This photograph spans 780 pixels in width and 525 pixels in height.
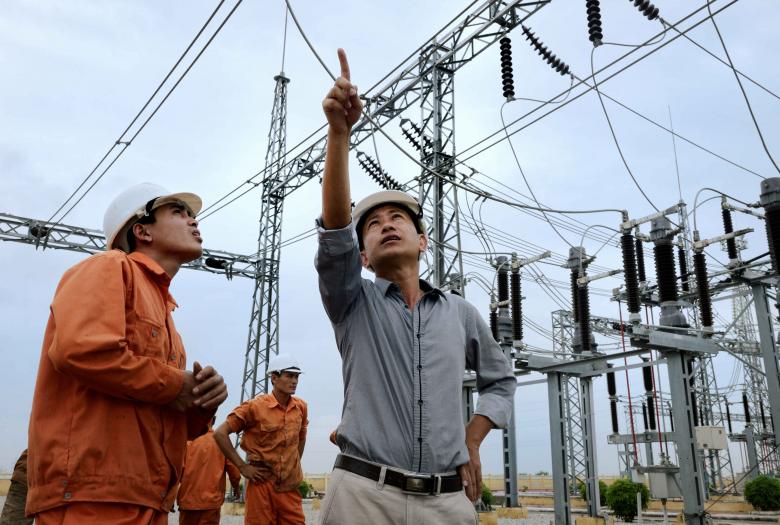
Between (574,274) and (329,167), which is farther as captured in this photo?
(574,274)

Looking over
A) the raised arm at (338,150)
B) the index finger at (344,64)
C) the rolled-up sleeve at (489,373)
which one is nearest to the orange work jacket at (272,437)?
the rolled-up sleeve at (489,373)

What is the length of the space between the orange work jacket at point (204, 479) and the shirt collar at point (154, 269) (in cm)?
358

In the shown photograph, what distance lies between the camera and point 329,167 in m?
1.63

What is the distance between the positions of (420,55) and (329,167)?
330 inches

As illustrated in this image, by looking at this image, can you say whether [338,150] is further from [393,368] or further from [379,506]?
[379,506]

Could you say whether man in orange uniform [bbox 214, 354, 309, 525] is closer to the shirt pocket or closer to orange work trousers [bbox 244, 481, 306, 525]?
orange work trousers [bbox 244, 481, 306, 525]

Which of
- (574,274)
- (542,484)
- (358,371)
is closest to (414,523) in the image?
(358,371)

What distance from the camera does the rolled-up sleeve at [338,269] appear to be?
1.67 m

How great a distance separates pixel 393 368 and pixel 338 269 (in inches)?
12.4

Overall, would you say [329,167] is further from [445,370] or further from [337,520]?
[337,520]

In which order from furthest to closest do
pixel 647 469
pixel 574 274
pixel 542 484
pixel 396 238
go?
1. pixel 542 484
2. pixel 574 274
3. pixel 647 469
4. pixel 396 238

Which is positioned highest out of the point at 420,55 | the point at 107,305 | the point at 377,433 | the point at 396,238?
the point at 420,55

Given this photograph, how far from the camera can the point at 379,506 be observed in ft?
5.15

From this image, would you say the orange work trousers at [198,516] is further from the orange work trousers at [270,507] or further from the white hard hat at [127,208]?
the white hard hat at [127,208]
